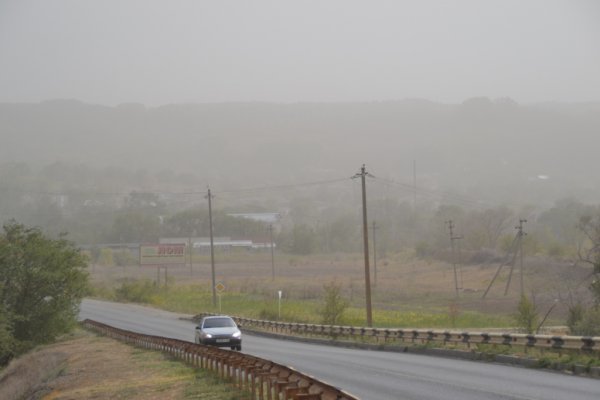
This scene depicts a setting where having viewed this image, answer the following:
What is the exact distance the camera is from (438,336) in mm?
36906

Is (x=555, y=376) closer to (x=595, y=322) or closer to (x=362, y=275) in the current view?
(x=595, y=322)

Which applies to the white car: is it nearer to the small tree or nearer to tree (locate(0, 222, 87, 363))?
the small tree

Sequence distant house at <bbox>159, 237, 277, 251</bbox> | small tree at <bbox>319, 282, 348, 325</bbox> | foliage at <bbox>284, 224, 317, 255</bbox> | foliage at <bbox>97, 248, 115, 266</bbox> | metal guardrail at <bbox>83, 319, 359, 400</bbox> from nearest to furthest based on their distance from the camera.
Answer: metal guardrail at <bbox>83, 319, 359, 400</bbox>, small tree at <bbox>319, 282, 348, 325</bbox>, foliage at <bbox>97, 248, 115, 266</bbox>, foliage at <bbox>284, 224, 317, 255</bbox>, distant house at <bbox>159, 237, 277, 251</bbox>

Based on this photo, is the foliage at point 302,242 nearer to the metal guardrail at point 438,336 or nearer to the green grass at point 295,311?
the green grass at point 295,311

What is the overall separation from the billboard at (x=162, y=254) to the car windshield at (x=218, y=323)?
7237 centimetres

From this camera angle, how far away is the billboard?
11062 cm

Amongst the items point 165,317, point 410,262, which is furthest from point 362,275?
point 165,317

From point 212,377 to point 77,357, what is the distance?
18727 mm

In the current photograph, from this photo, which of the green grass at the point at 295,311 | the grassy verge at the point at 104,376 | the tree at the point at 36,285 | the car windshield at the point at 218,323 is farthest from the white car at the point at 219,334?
the green grass at the point at 295,311

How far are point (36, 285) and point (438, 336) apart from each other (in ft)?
94.7

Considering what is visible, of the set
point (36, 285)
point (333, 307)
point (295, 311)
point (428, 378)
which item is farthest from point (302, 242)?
point (428, 378)

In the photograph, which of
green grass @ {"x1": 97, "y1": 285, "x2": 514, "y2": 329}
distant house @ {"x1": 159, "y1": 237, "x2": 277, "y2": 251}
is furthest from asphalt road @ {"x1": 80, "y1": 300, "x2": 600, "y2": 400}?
distant house @ {"x1": 159, "y1": 237, "x2": 277, "y2": 251}

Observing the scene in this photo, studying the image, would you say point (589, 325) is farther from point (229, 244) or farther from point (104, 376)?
point (229, 244)

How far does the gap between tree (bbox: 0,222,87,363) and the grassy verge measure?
5.02 meters
